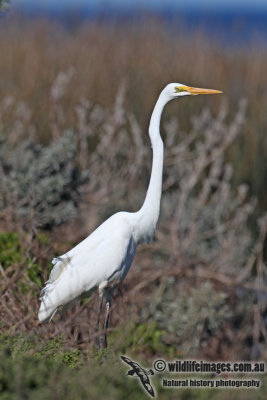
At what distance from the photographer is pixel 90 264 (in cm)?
346

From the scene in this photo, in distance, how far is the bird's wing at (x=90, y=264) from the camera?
3387mm

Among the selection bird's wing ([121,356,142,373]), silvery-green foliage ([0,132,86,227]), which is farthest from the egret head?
silvery-green foliage ([0,132,86,227])

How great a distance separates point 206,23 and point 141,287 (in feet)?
15.0

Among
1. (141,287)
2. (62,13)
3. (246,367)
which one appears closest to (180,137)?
(141,287)

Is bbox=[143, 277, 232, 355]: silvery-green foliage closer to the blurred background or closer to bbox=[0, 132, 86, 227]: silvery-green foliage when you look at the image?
the blurred background

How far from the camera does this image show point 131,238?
140 inches

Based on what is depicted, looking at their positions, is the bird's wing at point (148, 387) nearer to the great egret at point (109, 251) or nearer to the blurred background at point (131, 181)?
the blurred background at point (131, 181)

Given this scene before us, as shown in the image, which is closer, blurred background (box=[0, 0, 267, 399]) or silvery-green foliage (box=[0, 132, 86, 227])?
blurred background (box=[0, 0, 267, 399])

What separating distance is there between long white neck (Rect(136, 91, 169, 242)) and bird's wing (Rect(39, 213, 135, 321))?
0.10 metres

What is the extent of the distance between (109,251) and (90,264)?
119 millimetres

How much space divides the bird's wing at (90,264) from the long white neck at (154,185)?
10 centimetres

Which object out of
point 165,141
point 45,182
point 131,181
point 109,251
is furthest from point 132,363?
point 165,141

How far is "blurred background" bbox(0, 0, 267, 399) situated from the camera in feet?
10.7

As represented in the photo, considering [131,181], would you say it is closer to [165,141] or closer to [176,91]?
[165,141]
